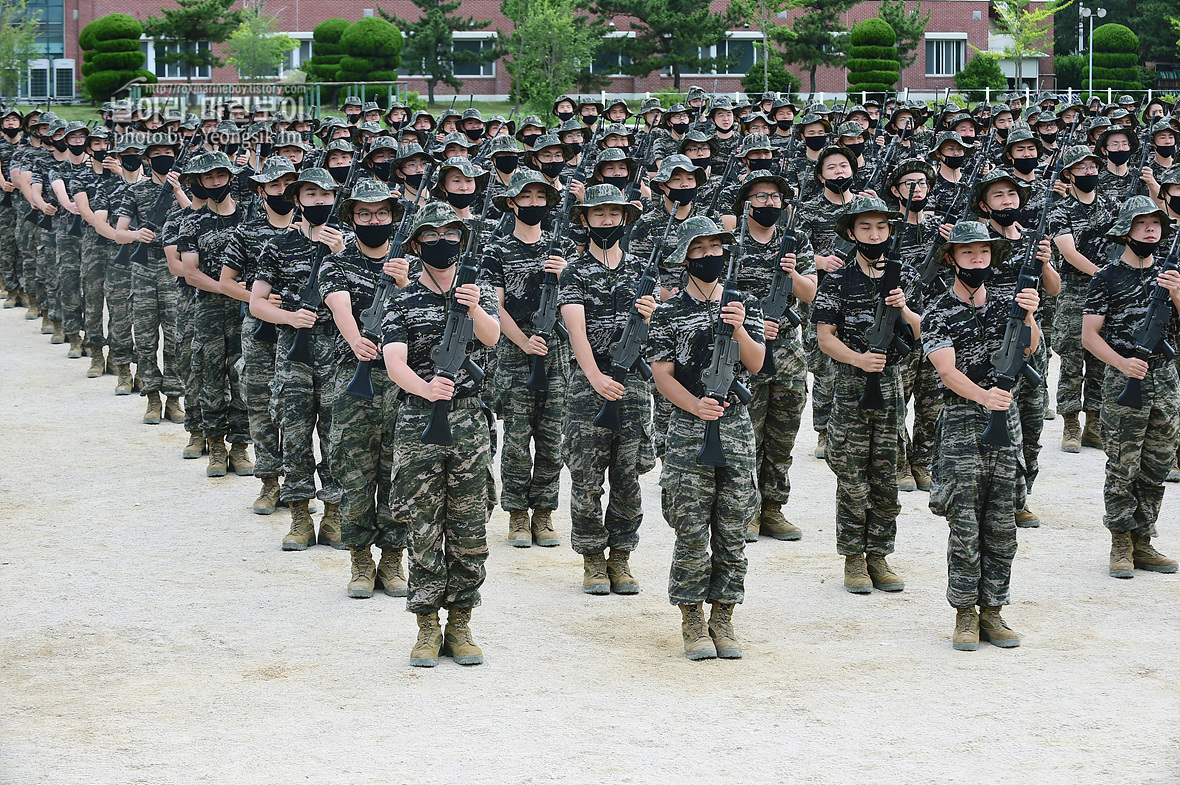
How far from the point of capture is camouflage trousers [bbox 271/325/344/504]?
9945 millimetres

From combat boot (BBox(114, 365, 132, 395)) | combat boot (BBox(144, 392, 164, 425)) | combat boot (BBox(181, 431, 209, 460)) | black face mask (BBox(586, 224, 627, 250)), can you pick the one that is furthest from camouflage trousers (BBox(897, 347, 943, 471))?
combat boot (BBox(114, 365, 132, 395))

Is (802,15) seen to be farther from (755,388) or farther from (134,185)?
(755,388)

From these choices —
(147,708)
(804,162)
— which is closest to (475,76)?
(804,162)

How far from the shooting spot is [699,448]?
7.91 meters

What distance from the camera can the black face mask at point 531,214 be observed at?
32.2 feet

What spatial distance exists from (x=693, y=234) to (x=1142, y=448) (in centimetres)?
376

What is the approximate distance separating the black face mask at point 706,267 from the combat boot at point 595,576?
2.22 m

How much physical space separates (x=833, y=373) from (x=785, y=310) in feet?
2.98

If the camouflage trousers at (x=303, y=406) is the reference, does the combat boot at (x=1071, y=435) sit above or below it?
below

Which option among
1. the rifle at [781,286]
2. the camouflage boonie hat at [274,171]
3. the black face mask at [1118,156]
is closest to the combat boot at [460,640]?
the rifle at [781,286]

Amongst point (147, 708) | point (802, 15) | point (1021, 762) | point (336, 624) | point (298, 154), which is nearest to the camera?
point (1021, 762)

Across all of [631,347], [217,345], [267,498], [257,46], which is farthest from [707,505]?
[257,46]

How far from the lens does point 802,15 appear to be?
186 ft

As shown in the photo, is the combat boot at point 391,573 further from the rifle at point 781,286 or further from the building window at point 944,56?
the building window at point 944,56
